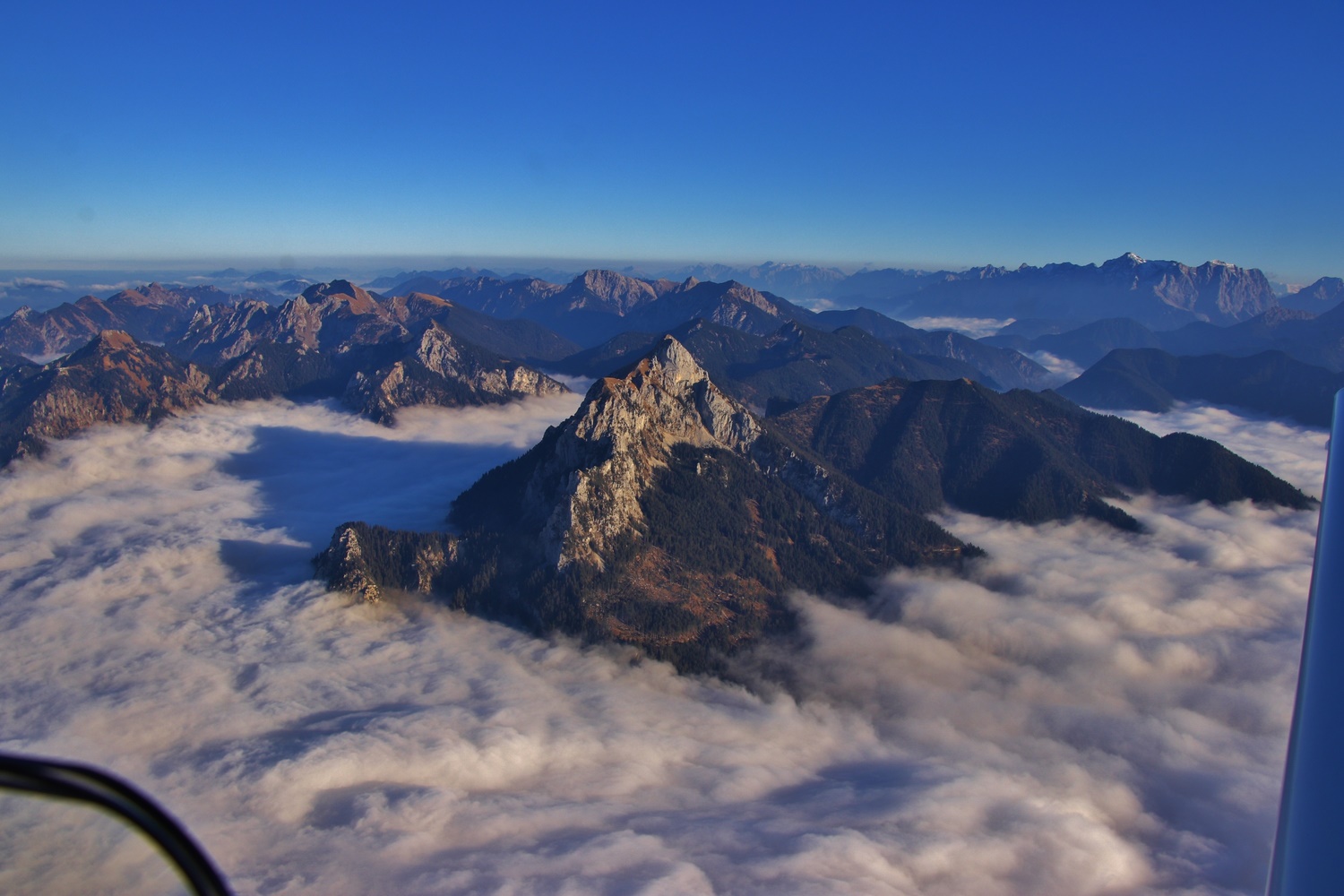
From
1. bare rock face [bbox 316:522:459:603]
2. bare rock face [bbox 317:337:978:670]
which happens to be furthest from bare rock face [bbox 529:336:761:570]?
bare rock face [bbox 316:522:459:603]

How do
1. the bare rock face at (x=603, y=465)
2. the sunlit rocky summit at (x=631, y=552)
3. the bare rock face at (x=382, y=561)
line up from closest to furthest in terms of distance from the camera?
the sunlit rocky summit at (x=631, y=552) → the bare rock face at (x=603, y=465) → the bare rock face at (x=382, y=561)

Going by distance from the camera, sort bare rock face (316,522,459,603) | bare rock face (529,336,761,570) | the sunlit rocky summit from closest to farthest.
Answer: the sunlit rocky summit
bare rock face (529,336,761,570)
bare rock face (316,522,459,603)

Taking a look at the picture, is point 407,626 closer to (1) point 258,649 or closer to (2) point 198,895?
(1) point 258,649

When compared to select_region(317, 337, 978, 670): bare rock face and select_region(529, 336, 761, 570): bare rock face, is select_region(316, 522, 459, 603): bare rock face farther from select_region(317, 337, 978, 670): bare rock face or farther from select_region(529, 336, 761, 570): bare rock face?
select_region(529, 336, 761, 570): bare rock face

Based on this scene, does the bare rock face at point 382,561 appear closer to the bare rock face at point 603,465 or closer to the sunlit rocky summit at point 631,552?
the sunlit rocky summit at point 631,552

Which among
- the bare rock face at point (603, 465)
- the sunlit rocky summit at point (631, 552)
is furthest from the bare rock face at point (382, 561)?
the bare rock face at point (603, 465)

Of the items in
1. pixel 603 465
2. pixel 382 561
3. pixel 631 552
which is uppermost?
pixel 603 465

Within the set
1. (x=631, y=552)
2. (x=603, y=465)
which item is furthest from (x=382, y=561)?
(x=631, y=552)

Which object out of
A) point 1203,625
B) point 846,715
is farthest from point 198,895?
point 1203,625

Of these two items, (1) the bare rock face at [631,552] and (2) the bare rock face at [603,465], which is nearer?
(1) the bare rock face at [631,552]

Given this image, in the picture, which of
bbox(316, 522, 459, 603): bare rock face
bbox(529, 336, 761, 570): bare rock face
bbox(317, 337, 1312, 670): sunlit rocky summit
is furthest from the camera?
bbox(316, 522, 459, 603): bare rock face

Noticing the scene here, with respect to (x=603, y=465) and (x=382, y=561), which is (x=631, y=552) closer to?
(x=603, y=465)

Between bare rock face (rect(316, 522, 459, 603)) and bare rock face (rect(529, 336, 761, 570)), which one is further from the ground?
bare rock face (rect(529, 336, 761, 570))
